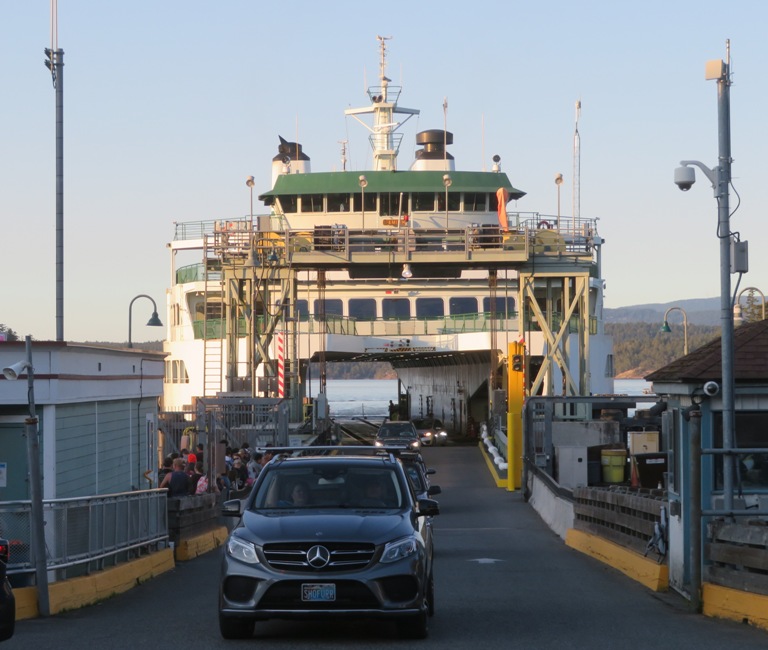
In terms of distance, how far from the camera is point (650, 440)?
1387 inches

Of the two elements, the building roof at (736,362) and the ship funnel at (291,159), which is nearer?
the building roof at (736,362)

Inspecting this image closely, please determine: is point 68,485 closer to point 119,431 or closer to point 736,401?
point 119,431

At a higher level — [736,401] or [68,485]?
[736,401]

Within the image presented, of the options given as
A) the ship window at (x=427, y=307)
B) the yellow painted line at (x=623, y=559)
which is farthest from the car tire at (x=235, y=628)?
the ship window at (x=427, y=307)

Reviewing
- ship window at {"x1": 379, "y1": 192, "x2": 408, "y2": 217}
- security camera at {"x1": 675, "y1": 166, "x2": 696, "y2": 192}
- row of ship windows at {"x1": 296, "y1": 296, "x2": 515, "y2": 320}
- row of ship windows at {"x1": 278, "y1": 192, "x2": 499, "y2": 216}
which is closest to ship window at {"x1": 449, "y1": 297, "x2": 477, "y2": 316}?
row of ship windows at {"x1": 296, "y1": 296, "x2": 515, "y2": 320}

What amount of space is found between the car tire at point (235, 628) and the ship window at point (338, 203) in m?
48.2

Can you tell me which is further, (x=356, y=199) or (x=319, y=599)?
(x=356, y=199)

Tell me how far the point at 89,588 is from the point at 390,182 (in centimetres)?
4463

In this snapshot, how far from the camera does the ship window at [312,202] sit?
59000 mm

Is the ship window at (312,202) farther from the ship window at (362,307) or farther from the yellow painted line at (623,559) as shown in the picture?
the yellow painted line at (623,559)

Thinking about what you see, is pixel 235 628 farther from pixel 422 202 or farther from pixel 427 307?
pixel 422 202

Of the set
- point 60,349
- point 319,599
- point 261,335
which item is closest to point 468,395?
point 261,335

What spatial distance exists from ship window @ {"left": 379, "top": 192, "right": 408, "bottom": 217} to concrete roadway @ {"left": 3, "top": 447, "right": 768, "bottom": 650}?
38666 mm

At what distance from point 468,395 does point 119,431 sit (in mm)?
45844
